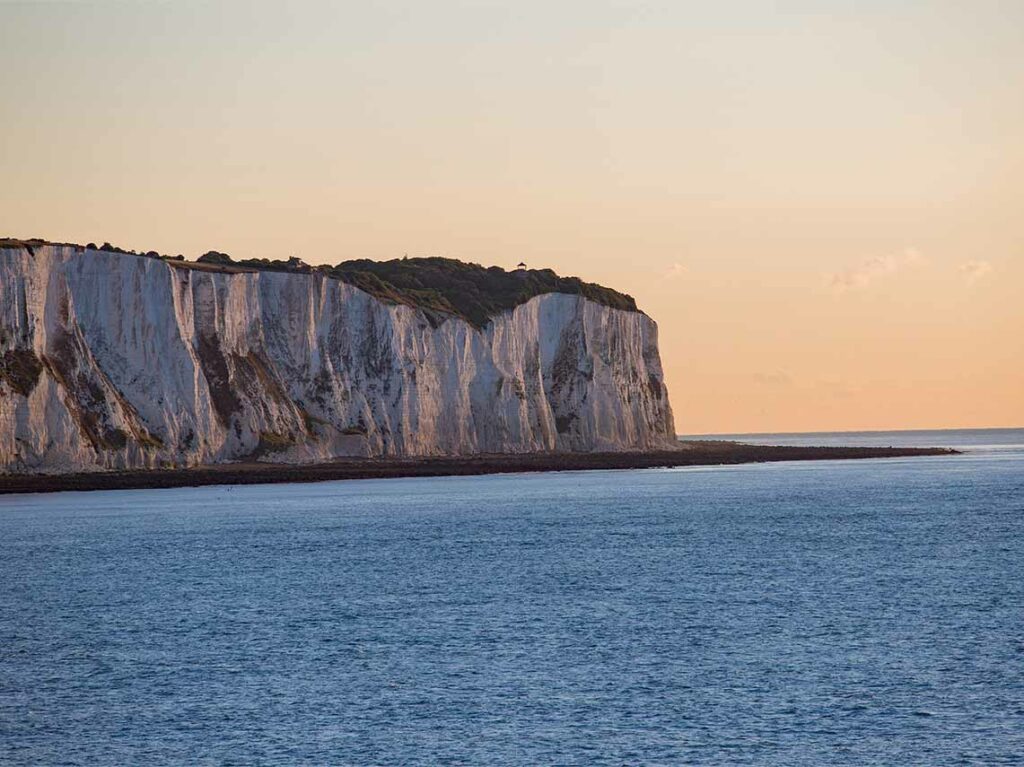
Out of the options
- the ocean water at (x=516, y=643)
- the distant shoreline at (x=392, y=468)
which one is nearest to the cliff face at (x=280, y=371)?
the distant shoreline at (x=392, y=468)

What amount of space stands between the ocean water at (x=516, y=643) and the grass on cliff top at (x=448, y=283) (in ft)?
192

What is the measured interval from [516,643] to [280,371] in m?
77.5

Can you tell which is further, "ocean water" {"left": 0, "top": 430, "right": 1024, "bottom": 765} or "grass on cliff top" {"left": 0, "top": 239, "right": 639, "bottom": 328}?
"grass on cliff top" {"left": 0, "top": 239, "right": 639, "bottom": 328}

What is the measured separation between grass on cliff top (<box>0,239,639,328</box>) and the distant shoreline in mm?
14037

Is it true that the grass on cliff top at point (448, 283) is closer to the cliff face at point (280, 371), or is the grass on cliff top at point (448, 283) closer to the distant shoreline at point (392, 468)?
the cliff face at point (280, 371)

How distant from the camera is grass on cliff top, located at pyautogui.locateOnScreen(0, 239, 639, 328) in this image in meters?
121

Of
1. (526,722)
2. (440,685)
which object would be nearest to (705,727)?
(526,722)

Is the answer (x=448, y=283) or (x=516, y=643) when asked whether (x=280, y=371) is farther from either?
(x=516, y=643)

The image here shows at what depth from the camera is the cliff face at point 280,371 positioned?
8575cm

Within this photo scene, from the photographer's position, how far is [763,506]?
248 feet

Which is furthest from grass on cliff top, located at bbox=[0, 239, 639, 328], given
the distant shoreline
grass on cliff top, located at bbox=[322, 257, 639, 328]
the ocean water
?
the ocean water

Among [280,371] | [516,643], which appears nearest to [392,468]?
[280,371]

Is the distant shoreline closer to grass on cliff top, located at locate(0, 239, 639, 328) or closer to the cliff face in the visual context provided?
the cliff face

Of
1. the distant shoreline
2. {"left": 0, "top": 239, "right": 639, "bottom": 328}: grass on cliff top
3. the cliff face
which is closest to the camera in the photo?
the distant shoreline
